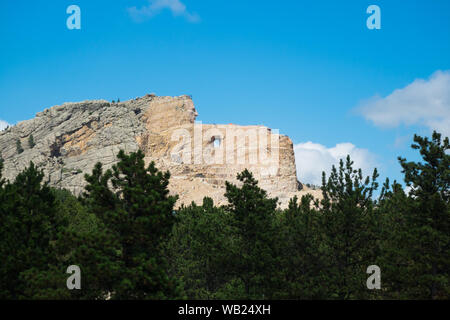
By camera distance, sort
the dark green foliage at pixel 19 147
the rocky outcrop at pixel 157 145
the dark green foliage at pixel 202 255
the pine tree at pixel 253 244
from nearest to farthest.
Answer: the pine tree at pixel 253 244 → the dark green foliage at pixel 202 255 → the rocky outcrop at pixel 157 145 → the dark green foliage at pixel 19 147

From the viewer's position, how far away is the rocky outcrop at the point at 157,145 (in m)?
118

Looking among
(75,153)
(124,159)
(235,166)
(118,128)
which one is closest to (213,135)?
(235,166)

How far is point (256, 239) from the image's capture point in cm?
2111

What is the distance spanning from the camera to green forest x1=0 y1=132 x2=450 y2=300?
17.2 meters

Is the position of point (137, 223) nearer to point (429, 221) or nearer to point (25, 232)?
point (25, 232)

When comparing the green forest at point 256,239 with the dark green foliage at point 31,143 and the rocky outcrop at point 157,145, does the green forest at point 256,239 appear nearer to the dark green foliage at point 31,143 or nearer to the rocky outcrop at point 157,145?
the rocky outcrop at point 157,145

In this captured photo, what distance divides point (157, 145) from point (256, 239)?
111756mm

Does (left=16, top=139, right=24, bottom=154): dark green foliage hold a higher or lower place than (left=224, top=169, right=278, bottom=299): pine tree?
higher

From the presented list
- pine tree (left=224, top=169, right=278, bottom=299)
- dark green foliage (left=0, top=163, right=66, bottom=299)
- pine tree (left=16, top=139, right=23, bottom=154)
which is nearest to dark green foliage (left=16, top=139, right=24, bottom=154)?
pine tree (left=16, top=139, right=23, bottom=154)

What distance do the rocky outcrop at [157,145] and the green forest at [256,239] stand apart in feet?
272

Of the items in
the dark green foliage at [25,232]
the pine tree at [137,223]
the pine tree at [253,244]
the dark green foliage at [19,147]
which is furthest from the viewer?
the dark green foliage at [19,147]

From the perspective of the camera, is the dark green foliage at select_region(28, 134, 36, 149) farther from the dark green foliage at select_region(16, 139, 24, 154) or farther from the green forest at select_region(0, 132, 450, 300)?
the green forest at select_region(0, 132, 450, 300)

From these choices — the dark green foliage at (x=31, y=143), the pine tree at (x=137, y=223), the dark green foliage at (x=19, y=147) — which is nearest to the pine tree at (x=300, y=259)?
the pine tree at (x=137, y=223)

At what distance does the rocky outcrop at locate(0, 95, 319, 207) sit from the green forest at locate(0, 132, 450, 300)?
82969 mm
